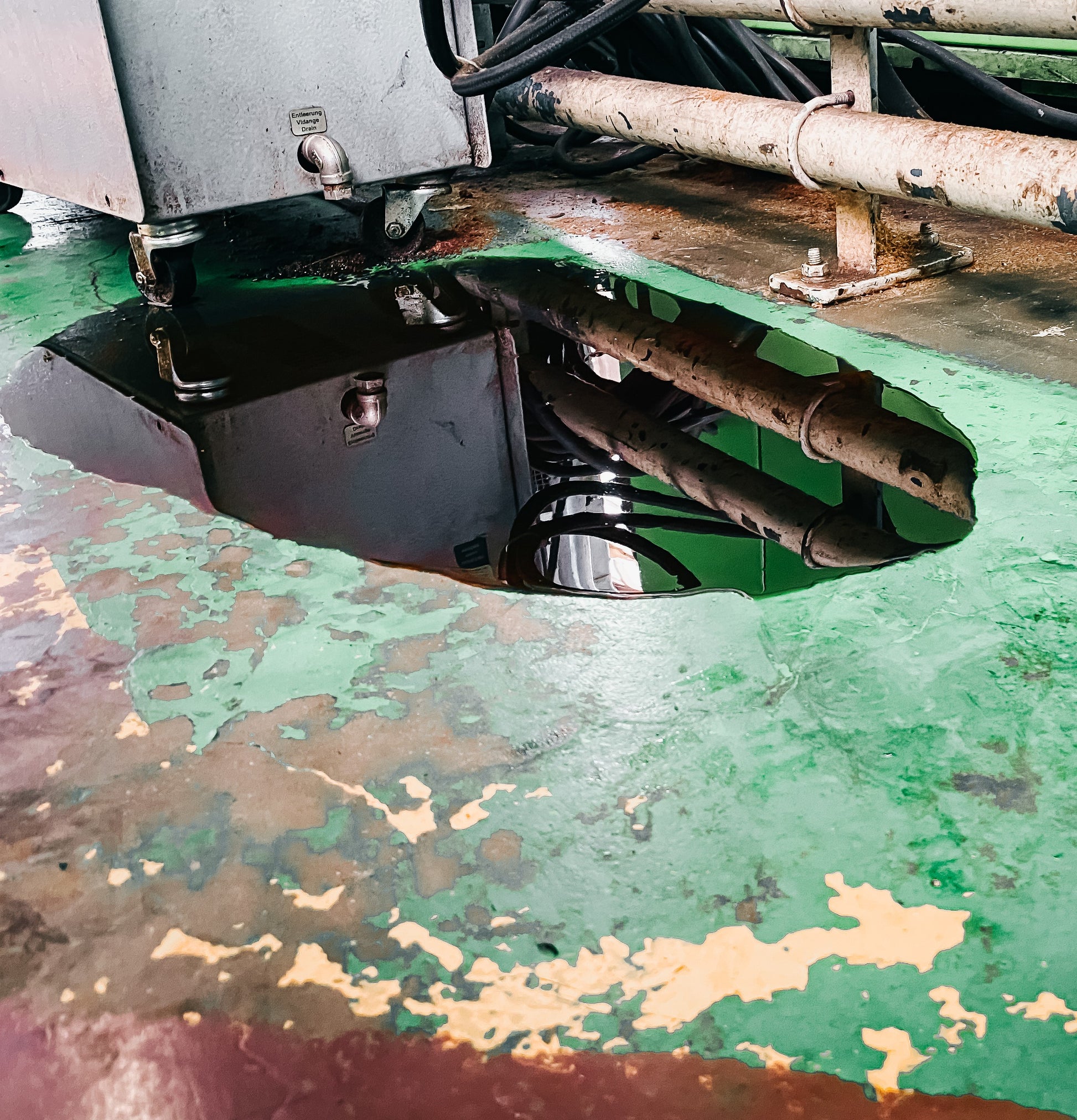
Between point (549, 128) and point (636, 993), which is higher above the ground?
point (549, 128)

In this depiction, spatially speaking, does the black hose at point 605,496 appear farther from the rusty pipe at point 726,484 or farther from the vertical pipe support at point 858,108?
the vertical pipe support at point 858,108

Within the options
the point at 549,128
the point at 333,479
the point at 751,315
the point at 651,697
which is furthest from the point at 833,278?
the point at 549,128

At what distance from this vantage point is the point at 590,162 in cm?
387

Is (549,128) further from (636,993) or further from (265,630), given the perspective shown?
(636,993)

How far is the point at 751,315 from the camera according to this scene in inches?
96.3

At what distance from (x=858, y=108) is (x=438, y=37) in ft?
3.37

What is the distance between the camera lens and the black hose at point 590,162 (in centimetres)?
360

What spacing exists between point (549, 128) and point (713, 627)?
352 cm

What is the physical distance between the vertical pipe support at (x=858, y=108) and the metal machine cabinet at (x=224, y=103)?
976 mm

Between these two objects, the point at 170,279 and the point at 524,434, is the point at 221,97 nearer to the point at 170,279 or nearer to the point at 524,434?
the point at 170,279

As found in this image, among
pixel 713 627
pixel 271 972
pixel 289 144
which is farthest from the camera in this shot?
pixel 289 144

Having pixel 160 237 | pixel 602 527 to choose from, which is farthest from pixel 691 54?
pixel 602 527

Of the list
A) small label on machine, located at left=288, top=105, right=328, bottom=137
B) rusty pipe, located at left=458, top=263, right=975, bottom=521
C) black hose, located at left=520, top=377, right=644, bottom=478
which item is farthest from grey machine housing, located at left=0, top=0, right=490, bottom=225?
black hose, located at left=520, top=377, right=644, bottom=478

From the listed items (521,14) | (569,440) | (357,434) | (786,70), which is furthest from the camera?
(786,70)
